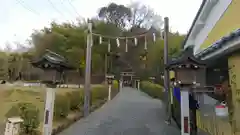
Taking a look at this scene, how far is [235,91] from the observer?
12.5 ft

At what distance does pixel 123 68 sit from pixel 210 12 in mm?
31466

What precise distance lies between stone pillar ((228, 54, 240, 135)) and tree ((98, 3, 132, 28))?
3100 centimetres

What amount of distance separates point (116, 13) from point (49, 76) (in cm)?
3054

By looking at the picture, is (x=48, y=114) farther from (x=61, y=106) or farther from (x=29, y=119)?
(x=61, y=106)

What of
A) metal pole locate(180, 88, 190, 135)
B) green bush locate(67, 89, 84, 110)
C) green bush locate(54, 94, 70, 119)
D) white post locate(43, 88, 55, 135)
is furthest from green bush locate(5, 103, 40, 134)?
metal pole locate(180, 88, 190, 135)

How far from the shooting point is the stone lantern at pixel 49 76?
16.9ft

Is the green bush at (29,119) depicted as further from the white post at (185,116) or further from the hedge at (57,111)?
the white post at (185,116)

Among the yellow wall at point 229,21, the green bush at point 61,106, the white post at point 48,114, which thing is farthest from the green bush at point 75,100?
the yellow wall at point 229,21

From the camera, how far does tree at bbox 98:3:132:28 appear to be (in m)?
34.1

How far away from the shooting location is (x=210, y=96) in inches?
249

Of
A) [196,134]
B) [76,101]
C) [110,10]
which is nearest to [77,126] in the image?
[76,101]

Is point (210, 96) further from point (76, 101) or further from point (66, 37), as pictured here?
point (66, 37)

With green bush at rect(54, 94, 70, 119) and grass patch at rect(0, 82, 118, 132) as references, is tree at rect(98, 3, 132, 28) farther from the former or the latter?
green bush at rect(54, 94, 70, 119)

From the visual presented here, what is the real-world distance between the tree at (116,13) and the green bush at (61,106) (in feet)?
89.5
